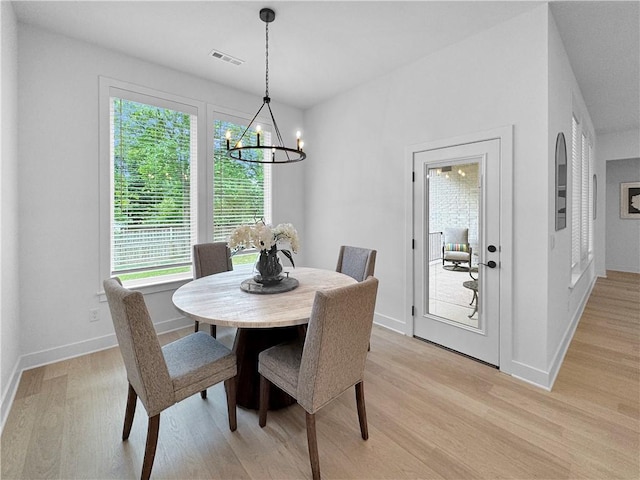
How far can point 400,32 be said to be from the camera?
2.66 metres

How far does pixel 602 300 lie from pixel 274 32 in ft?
19.0

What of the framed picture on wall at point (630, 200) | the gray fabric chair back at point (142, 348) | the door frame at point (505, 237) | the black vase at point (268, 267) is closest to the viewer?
the gray fabric chair back at point (142, 348)

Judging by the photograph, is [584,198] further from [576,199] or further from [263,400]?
[263,400]

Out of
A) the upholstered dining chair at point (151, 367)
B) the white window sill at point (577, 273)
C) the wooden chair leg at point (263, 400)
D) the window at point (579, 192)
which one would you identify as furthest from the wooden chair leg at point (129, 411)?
the window at point (579, 192)

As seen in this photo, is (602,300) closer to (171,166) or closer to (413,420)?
(413,420)

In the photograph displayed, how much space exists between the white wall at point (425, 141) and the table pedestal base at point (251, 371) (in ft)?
5.88

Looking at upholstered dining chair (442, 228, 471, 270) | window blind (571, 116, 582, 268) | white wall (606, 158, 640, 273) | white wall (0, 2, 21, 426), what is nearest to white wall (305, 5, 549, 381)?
upholstered dining chair (442, 228, 471, 270)

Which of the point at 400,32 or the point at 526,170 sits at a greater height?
the point at 400,32

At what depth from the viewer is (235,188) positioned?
12.9 ft

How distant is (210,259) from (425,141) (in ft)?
8.36

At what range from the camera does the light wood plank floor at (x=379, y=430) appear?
1582 mm

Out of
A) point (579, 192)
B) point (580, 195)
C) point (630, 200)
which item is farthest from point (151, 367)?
point (630, 200)

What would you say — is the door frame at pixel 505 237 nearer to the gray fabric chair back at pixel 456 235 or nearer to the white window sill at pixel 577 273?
the gray fabric chair back at pixel 456 235

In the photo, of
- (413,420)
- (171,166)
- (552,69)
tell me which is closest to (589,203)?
(552,69)
